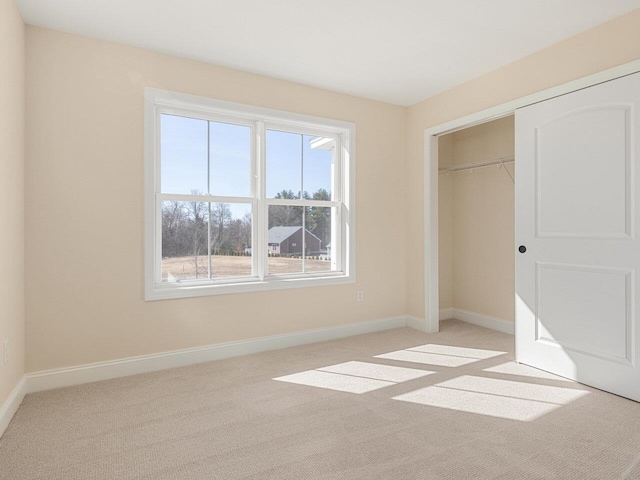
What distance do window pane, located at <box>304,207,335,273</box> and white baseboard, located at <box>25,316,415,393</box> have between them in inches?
26.3

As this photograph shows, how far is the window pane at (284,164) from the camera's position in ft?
12.2

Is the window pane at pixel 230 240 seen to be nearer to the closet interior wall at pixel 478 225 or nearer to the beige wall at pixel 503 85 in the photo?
the beige wall at pixel 503 85

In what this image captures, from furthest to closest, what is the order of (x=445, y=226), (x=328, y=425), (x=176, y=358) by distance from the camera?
(x=445, y=226), (x=176, y=358), (x=328, y=425)

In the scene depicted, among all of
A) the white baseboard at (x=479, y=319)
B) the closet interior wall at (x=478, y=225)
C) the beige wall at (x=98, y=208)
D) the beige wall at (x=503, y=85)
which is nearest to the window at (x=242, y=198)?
the beige wall at (x=98, y=208)

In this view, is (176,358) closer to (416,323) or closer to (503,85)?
(416,323)

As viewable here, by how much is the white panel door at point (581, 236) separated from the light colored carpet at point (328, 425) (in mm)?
255

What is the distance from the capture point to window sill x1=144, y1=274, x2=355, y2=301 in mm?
3098

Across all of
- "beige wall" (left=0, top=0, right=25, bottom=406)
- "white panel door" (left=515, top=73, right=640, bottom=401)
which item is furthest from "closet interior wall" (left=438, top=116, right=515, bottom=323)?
"beige wall" (left=0, top=0, right=25, bottom=406)

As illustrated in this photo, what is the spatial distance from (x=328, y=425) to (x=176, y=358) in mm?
1557

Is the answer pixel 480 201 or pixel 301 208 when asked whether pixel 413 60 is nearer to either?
pixel 301 208

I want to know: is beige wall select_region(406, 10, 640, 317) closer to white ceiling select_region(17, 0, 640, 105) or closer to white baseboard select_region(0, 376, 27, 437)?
white ceiling select_region(17, 0, 640, 105)

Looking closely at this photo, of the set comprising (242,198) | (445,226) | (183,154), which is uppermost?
(183,154)

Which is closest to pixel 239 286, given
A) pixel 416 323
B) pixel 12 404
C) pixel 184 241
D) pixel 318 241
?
pixel 184 241

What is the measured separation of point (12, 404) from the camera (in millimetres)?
2291
